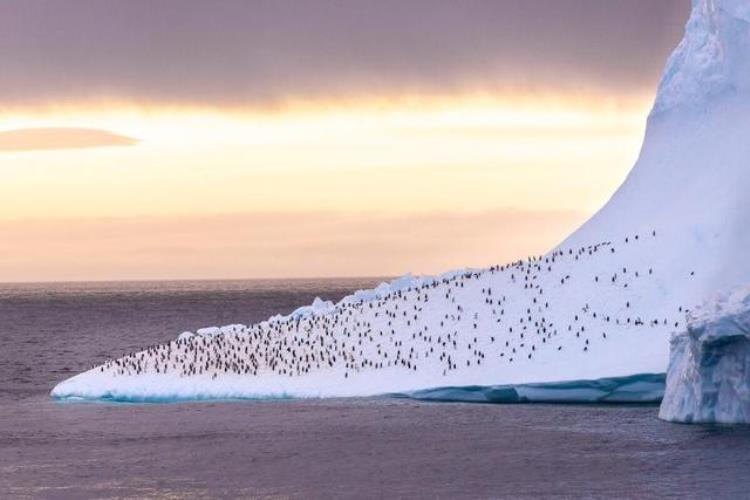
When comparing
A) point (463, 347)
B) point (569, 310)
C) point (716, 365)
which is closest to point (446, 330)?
point (463, 347)

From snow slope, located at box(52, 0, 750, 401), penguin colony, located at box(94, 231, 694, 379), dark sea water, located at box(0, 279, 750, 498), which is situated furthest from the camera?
penguin colony, located at box(94, 231, 694, 379)

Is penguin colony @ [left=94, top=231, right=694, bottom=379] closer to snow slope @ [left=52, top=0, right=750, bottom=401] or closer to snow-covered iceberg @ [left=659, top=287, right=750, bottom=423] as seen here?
snow slope @ [left=52, top=0, right=750, bottom=401]

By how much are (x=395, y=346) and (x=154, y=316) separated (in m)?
130

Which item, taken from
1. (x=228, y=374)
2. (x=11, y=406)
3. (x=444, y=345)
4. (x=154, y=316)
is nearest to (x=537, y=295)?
(x=444, y=345)

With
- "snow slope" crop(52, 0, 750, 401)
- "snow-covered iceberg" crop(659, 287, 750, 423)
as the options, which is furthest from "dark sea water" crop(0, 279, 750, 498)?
"snow slope" crop(52, 0, 750, 401)

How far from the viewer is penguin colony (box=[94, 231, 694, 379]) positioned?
208 ft

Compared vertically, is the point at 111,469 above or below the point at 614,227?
below

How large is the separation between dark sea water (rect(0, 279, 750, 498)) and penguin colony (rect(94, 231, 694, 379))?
12.4 feet

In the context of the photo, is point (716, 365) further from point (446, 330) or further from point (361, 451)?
point (446, 330)

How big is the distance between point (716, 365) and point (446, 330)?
18498 millimetres

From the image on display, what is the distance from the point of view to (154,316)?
192 metres

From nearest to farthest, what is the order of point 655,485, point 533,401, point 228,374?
point 655,485, point 533,401, point 228,374

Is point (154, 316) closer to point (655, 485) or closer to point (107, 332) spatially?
point (107, 332)

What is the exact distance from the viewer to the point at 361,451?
48.4m
